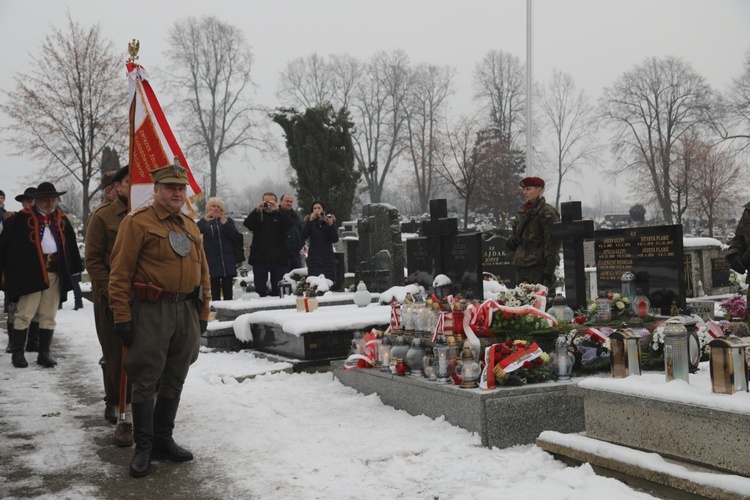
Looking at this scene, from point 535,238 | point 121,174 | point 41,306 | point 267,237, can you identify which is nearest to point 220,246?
point 267,237

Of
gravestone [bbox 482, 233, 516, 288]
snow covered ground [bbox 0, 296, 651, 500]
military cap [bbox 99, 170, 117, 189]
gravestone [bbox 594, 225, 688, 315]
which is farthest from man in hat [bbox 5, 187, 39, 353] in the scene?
gravestone [bbox 482, 233, 516, 288]

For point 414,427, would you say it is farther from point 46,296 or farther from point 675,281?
point 46,296

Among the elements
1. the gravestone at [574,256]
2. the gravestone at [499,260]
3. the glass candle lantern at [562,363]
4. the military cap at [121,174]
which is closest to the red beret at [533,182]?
the gravestone at [574,256]

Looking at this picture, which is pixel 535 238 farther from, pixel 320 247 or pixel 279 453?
pixel 320 247

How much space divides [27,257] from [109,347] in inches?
136

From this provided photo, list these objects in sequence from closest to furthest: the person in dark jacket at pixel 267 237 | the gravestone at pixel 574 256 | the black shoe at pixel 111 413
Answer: the black shoe at pixel 111 413
the gravestone at pixel 574 256
the person in dark jacket at pixel 267 237

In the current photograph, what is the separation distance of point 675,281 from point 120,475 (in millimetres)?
6138

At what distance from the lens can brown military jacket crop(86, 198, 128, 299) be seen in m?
5.95

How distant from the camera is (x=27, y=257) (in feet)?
28.9

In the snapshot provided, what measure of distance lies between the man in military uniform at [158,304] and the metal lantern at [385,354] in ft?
7.22

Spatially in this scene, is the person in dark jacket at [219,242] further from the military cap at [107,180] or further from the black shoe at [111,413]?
the black shoe at [111,413]

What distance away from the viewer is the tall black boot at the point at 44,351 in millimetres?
8922

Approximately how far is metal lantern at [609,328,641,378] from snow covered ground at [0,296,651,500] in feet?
2.35

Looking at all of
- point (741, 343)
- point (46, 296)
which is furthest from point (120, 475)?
point (46, 296)
